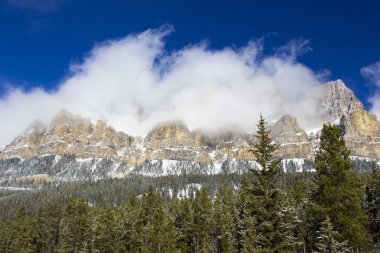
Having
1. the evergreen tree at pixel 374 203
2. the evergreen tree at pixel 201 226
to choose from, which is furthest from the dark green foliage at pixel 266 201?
the evergreen tree at pixel 201 226

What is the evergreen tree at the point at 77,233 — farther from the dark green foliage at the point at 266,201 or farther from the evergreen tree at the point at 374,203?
the dark green foliage at the point at 266,201

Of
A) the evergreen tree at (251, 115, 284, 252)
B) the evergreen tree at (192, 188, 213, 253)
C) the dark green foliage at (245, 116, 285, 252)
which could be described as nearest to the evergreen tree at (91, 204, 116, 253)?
the evergreen tree at (192, 188, 213, 253)

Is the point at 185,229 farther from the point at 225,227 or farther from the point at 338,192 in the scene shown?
the point at 338,192

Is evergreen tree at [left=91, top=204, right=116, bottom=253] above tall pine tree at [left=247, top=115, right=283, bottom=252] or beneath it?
beneath

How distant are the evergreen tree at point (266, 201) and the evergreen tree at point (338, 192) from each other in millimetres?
6360

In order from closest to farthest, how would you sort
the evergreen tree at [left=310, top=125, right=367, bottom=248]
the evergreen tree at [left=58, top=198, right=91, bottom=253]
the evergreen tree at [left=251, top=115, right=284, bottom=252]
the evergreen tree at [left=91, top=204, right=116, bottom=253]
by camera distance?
the evergreen tree at [left=251, top=115, right=284, bottom=252], the evergreen tree at [left=310, top=125, right=367, bottom=248], the evergreen tree at [left=91, top=204, right=116, bottom=253], the evergreen tree at [left=58, top=198, right=91, bottom=253]

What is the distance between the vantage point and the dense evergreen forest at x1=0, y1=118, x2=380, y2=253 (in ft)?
101

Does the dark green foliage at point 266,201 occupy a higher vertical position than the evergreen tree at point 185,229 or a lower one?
higher

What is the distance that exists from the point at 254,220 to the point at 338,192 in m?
8.63

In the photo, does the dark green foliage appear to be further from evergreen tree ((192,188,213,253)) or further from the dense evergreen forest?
evergreen tree ((192,188,213,253))

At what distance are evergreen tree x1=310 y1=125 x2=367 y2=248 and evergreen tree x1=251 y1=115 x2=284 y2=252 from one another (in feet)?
20.9

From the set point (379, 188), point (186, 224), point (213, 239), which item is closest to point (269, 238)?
point (379, 188)

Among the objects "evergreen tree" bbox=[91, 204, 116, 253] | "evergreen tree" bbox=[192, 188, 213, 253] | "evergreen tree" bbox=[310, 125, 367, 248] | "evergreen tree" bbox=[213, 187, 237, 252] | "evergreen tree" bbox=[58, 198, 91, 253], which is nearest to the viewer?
"evergreen tree" bbox=[310, 125, 367, 248]

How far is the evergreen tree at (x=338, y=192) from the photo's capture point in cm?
3353
